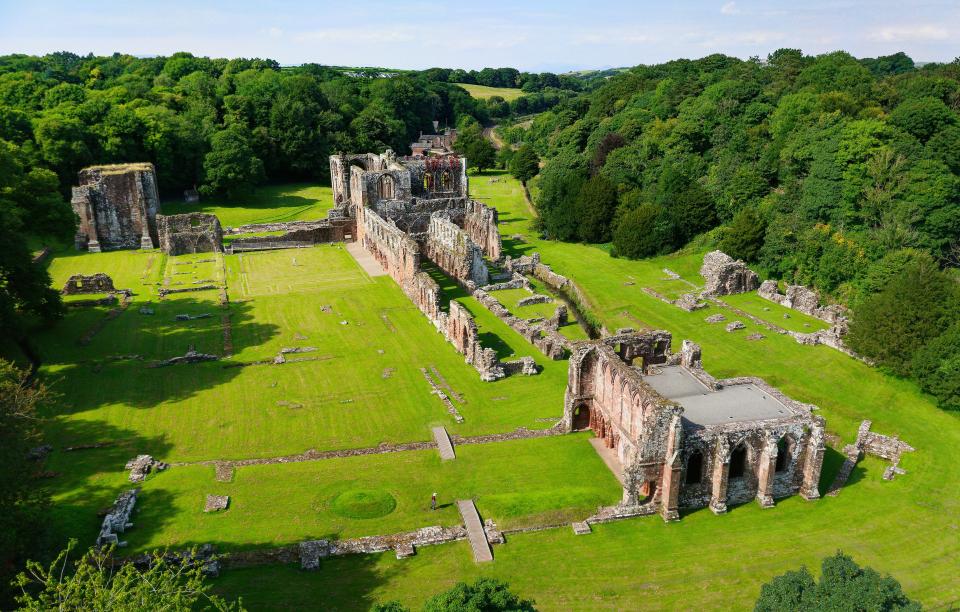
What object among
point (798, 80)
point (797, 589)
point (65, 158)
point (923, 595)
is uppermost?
point (798, 80)

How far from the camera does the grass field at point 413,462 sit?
83.7 feet

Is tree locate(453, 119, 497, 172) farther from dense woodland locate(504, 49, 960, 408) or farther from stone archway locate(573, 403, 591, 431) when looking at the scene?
stone archway locate(573, 403, 591, 431)

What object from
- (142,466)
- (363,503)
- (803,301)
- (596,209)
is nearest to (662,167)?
(596,209)

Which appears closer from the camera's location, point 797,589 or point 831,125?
point 797,589

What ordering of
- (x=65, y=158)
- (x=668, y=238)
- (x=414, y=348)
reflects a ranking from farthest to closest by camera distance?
(x=65, y=158)
(x=668, y=238)
(x=414, y=348)

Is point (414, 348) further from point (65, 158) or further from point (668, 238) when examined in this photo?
point (65, 158)

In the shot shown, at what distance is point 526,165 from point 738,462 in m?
81.0

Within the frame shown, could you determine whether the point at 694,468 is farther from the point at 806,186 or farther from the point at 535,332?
the point at 806,186

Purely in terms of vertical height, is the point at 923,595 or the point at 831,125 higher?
the point at 831,125

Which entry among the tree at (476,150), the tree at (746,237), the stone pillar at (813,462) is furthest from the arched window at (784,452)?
the tree at (476,150)

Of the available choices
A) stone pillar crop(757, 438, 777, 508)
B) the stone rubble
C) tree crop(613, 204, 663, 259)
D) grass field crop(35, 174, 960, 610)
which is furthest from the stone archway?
tree crop(613, 204, 663, 259)

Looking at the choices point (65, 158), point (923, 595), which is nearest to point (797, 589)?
point (923, 595)

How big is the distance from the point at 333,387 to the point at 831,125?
4766cm

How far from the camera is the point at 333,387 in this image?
39844 mm
